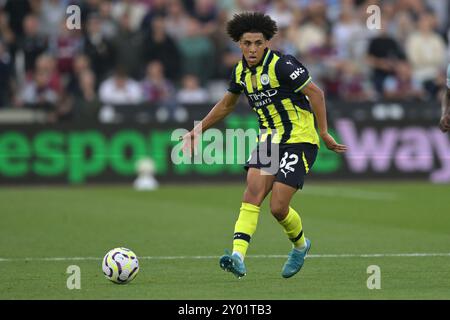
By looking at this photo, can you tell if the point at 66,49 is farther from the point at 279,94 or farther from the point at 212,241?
the point at 279,94

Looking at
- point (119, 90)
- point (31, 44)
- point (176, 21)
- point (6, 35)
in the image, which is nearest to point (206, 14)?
point (176, 21)

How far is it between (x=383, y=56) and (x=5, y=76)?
7.14 m

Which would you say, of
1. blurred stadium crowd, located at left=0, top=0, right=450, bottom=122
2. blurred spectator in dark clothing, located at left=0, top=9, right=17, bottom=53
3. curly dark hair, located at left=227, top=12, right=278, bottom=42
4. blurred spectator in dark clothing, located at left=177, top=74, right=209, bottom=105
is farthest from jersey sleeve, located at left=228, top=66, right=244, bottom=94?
blurred spectator in dark clothing, located at left=0, top=9, right=17, bottom=53

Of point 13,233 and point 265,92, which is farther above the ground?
point 265,92

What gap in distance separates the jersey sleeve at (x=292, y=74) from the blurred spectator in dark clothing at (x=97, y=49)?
1168 cm

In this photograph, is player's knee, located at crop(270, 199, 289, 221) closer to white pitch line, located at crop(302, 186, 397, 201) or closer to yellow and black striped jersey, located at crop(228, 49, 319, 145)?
yellow and black striped jersey, located at crop(228, 49, 319, 145)

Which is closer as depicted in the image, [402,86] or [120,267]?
[120,267]

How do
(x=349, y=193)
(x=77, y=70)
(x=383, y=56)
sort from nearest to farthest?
(x=349, y=193), (x=77, y=70), (x=383, y=56)

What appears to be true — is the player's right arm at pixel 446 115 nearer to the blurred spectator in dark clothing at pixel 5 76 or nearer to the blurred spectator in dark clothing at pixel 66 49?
the blurred spectator in dark clothing at pixel 66 49

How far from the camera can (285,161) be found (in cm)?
928

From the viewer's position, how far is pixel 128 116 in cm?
2009
